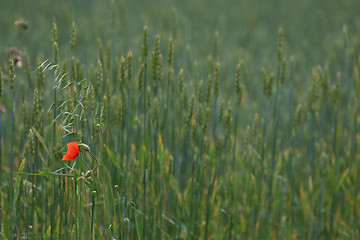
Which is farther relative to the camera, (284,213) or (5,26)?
(5,26)

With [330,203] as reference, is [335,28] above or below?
above

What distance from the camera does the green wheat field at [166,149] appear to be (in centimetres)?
144

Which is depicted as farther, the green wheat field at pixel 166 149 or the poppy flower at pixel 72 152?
the green wheat field at pixel 166 149

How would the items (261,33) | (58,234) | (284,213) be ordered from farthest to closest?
(261,33)
(284,213)
(58,234)

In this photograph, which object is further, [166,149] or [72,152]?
[166,149]

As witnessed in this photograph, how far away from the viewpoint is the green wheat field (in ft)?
4.73

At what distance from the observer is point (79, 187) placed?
140 centimetres

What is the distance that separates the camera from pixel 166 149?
226cm

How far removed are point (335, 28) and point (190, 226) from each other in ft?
13.9

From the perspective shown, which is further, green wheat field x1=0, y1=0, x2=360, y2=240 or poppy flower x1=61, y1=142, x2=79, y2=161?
green wheat field x1=0, y1=0, x2=360, y2=240

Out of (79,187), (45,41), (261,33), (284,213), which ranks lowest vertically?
(284,213)

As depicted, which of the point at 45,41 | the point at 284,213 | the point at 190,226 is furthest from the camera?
the point at 45,41

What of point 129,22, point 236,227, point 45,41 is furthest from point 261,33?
point 236,227

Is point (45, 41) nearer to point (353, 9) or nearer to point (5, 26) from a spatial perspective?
point (5, 26)
